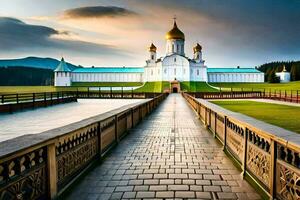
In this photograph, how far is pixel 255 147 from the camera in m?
5.32

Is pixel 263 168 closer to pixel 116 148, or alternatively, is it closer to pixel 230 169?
pixel 230 169

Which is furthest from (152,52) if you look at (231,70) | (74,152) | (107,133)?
(74,152)

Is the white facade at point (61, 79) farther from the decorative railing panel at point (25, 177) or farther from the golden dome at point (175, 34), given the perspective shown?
the decorative railing panel at point (25, 177)

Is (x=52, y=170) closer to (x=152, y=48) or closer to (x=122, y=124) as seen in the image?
(x=122, y=124)

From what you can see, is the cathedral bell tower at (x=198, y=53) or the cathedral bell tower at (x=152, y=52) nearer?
the cathedral bell tower at (x=152, y=52)

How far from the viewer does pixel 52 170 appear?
14.3 feet

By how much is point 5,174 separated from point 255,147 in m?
4.01

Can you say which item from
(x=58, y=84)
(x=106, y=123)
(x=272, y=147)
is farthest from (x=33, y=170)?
(x=58, y=84)

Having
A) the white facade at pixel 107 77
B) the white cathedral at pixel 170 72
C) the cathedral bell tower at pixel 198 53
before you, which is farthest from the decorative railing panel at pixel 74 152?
the white facade at pixel 107 77

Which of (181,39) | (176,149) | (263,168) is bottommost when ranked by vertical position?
(176,149)

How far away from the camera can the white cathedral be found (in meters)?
97.9

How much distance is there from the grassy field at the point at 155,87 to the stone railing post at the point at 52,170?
8608 centimetres

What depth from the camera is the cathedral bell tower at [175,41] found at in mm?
97438

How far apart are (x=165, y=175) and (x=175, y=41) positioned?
94.9m
